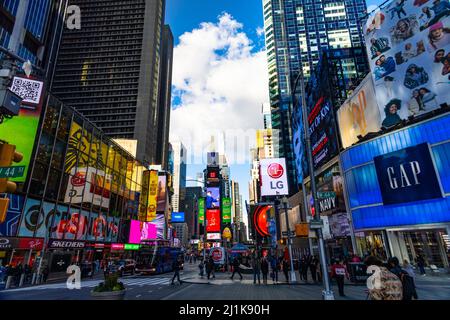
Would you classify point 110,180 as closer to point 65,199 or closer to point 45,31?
point 65,199

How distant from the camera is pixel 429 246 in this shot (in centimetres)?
2661

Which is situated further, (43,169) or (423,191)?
(43,169)

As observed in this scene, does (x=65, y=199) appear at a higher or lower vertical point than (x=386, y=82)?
lower

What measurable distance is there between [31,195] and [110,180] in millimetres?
17922

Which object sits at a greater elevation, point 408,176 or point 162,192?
point 162,192

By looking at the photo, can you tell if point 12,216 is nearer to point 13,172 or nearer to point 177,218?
point 13,172

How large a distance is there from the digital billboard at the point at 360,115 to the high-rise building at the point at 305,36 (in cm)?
7689

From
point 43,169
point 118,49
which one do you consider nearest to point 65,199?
point 43,169

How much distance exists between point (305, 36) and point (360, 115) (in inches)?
4291

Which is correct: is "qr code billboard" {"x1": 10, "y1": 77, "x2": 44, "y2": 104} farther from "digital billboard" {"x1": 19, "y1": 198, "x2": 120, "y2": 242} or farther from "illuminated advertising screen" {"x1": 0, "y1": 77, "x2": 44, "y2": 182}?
"digital billboard" {"x1": 19, "y1": 198, "x2": 120, "y2": 242}

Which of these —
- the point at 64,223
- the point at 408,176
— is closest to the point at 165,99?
the point at 64,223

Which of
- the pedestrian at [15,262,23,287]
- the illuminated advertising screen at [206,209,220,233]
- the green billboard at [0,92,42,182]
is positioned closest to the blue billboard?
the illuminated advertising screen at [206,209,220,233]

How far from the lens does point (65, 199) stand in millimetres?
36938

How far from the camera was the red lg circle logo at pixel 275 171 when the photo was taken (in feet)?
91.7
